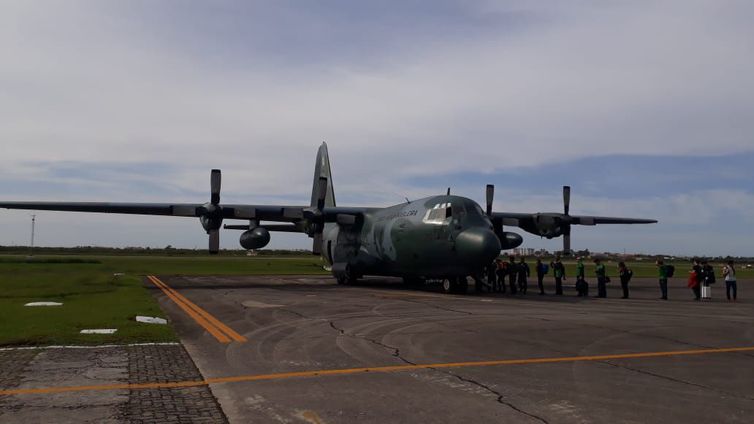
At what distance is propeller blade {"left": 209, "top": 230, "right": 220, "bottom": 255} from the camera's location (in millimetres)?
29619

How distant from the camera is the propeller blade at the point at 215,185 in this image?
98.2 feet

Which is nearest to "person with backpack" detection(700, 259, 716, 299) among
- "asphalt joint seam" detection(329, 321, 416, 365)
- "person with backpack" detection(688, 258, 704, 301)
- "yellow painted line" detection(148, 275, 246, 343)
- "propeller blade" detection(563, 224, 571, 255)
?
"person with backpack" detection(688, 258, 704, 301)

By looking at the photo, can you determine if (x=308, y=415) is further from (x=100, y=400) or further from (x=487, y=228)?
(x=487, y=228)

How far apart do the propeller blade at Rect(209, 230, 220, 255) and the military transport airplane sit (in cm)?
5

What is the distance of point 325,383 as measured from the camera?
738 centimetres

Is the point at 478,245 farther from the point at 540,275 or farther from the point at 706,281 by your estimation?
the point at 706,281

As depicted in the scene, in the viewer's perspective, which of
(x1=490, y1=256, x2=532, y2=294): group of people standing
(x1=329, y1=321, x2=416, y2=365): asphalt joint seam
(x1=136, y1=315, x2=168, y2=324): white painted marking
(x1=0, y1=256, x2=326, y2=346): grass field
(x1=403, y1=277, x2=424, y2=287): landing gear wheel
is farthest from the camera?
(x1=403, y1=277, x2=424, y2=287): landing gear wheel

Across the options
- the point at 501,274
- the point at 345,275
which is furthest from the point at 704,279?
the point at 345,275

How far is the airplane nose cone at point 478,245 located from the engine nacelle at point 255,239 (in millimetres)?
11385

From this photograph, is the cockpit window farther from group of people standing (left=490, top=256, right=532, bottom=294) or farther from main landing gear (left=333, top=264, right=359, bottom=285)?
main landing gear (left=333, top=264, right=359, bottom=285)

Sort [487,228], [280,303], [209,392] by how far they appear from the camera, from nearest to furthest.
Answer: [209,392]
[280,303]
[487,228]

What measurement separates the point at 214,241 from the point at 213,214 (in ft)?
4.30

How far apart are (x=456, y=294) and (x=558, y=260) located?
219 inches

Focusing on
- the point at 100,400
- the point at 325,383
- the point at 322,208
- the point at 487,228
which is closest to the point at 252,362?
the point at 325,383
